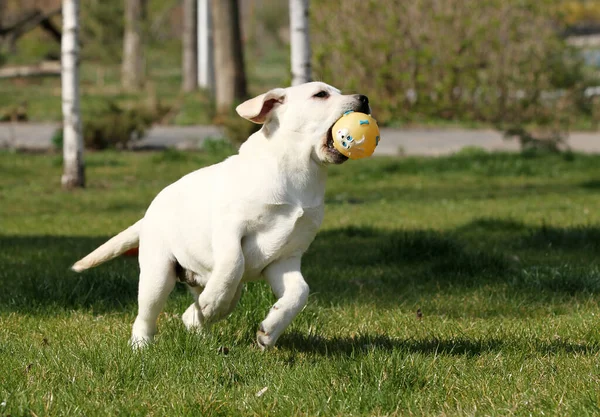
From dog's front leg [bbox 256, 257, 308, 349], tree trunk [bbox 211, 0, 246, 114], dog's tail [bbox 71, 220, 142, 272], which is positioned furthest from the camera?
tree trunk [bbox 211, 0, 246, 114]

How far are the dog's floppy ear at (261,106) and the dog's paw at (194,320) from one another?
1.02 meters

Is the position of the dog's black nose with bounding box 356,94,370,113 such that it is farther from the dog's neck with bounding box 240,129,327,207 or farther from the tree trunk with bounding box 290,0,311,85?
the tree trunk with bounding box 290,0,311,85

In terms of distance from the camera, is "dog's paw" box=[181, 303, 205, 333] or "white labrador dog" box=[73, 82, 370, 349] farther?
"dog's paw" box=[181, 303, 205, 333]

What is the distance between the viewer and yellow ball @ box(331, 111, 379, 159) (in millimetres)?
4215

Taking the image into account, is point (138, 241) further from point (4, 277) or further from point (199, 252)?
point (4, 277)

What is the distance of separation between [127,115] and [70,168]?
16.0ft

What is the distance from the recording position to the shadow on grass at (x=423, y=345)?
15.1ft

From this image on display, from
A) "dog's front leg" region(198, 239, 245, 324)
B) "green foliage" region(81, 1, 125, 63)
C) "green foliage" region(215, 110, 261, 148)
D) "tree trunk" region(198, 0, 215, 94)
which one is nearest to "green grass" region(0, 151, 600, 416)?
"dog's front leg" region(198, 239, 245, 324)

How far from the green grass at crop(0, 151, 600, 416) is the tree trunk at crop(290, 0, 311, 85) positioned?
1.64 meters

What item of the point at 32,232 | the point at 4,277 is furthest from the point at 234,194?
the point at 32,232

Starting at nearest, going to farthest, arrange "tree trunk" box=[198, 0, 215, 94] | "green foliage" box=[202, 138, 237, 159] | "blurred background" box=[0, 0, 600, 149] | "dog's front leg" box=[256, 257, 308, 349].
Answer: "dog's front leg" box=[256, 257, 308, 349] < "green foliage" box=[202, 138, 237, 159] < "blurred background" box=[0, 0, 600, 149] < "tree trunk" box=[198, 0, 215, 94]

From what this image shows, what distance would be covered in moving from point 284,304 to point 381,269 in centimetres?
309

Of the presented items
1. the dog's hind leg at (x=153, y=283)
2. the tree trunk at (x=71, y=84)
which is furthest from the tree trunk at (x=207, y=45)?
the dog's hind leg at (x=153, y=283)

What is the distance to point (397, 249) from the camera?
7.52 m
